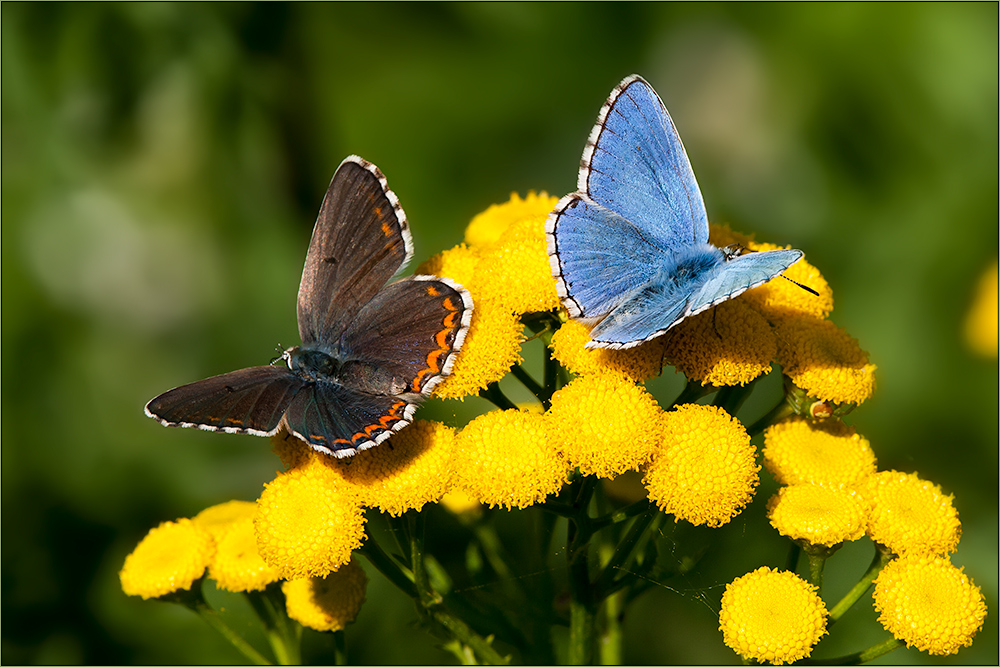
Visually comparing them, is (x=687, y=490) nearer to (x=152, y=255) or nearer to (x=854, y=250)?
(x=854, y=250)

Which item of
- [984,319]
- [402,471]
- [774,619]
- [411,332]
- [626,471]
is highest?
[411,332]

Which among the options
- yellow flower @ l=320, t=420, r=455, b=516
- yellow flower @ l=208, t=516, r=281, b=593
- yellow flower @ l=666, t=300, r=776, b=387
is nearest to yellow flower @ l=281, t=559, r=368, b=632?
yellow flower @ l=208, t=516, r=281, b=593

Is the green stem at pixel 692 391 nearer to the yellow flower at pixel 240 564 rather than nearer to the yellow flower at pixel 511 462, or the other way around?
the yellow flower at pixel 511 462

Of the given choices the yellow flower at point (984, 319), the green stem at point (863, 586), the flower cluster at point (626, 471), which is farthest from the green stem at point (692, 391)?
the yellow flower at point (984, 319)

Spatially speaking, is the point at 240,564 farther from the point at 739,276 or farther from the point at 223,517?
the point at 739,276

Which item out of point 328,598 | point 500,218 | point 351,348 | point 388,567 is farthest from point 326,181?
point 388,567

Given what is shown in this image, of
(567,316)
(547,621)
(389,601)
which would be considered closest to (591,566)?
(547,621)
